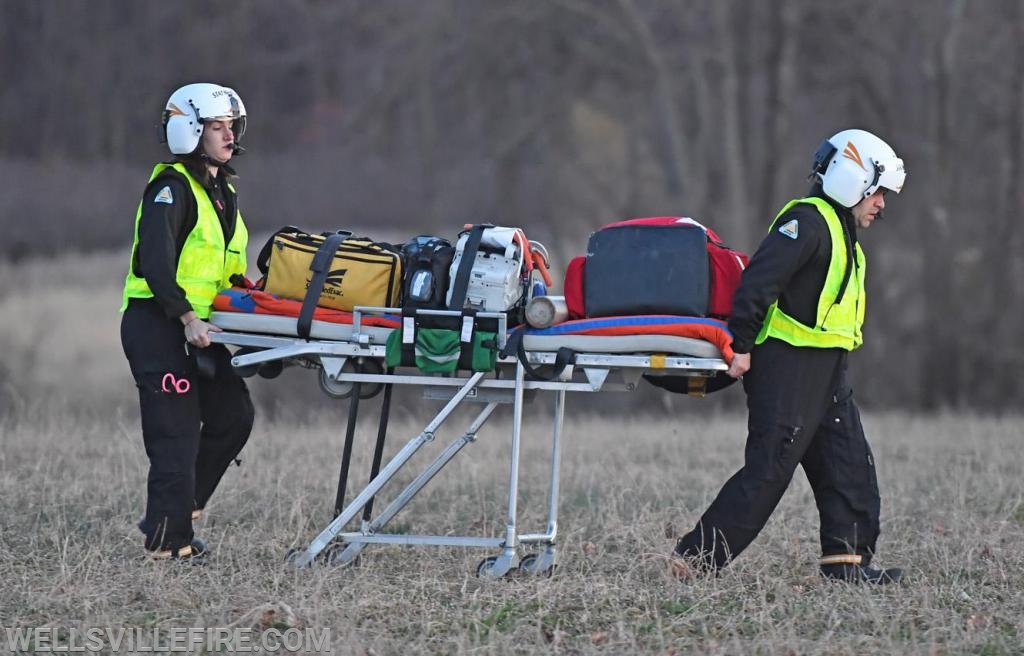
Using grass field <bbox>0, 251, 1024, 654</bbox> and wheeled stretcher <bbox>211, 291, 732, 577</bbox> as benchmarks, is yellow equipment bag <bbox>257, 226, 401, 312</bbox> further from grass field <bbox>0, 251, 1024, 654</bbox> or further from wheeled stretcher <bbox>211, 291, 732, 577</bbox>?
grass field <bbox>0, 251, 1024, 654</bbox>

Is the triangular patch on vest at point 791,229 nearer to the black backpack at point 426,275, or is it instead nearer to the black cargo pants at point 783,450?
the black cargo pants at point 783,450

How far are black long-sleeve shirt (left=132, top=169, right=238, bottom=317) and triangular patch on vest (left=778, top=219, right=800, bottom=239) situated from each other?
8.76 ft

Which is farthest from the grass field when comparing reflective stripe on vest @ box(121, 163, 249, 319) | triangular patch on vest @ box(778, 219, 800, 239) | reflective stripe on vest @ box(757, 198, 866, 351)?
triangular patch on vest @ box(778, 219, 800, 239)

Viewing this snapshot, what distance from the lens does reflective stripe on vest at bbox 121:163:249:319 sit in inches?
278

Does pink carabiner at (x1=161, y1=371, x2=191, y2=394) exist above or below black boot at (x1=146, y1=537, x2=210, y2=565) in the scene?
above

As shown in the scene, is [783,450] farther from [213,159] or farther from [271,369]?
[213,159]

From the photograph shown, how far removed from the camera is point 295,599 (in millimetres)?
6332

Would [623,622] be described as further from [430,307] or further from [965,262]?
[965,262]

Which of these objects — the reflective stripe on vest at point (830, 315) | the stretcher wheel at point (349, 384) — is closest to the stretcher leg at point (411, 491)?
the stretcher wheel at point (349, 384)

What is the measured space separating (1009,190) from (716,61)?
20.2 feet

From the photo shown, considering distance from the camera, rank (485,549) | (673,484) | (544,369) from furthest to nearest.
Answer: (673,484) < (485,549) < (544,369)

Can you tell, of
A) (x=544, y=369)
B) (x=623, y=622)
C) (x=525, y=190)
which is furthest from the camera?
(x=525, y=190)

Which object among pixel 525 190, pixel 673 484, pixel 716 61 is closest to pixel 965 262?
pixel 716 61

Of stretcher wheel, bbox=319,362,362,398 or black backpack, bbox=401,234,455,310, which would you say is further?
stretcher wheel, bbox=319,362,362,398
